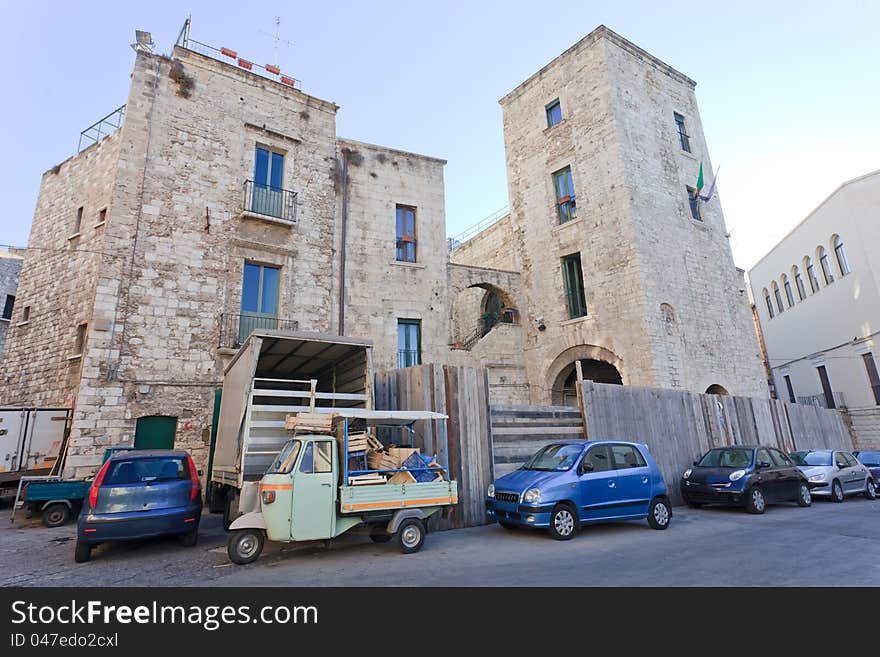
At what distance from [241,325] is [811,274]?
30558 mm

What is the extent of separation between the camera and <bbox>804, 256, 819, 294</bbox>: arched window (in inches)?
1050

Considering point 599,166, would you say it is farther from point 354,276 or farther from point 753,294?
point 753,294

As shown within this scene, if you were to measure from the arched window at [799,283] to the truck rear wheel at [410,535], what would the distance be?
3094cm

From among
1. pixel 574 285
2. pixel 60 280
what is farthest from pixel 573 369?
pixel 60 280

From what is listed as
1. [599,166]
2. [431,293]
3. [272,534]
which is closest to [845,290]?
[599,166]

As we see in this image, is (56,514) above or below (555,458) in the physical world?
below

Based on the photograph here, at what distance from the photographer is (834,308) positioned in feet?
80.9

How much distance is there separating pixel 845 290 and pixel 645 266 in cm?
1443

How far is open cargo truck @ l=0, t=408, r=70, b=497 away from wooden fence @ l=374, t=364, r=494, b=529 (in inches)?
362

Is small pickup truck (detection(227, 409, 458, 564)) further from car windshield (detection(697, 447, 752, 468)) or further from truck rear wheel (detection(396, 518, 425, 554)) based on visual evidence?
car windshield (detection(697, 447, 752, 468))

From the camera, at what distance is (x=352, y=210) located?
16.3m

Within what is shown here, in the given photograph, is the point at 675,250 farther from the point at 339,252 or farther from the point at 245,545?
the point at 245,545

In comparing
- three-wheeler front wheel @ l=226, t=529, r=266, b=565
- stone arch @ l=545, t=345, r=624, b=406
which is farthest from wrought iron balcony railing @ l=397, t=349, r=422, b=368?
three-wheeler front wheel @ l=226, t=529, r=266, b=565

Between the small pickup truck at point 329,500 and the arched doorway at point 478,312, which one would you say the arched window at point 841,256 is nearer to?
the arched doorway at point 478,312
